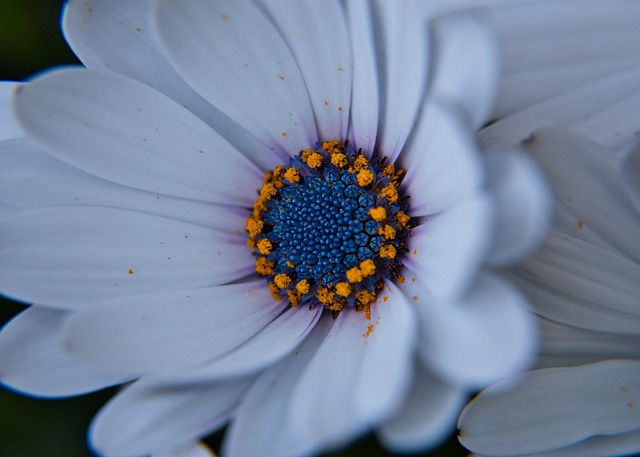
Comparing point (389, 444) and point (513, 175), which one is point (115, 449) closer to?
point (389, 444)

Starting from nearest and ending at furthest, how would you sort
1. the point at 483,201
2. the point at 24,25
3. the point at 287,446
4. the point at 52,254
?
the point at 483,201 → the point at 287,446 → the point at 52,254 → the point at 24,25

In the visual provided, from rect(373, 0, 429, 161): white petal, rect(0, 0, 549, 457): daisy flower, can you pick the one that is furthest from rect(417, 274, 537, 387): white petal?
rect(373, 0, 429, 161): white petal

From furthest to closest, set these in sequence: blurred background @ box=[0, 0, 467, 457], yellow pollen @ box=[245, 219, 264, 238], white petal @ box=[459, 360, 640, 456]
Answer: blurred background @ box=[0, 0, 467, 457] → yellow pollen @ box=[245, 219, 264, 238] → white petal @ box=[459, 360, 640, 456]

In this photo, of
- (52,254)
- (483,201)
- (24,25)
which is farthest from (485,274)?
(24,25)

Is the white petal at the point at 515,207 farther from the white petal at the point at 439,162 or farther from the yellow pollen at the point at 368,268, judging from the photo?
the yellow pollen at the point at 368,268

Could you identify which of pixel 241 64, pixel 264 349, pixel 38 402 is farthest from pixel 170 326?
pixel 38 402

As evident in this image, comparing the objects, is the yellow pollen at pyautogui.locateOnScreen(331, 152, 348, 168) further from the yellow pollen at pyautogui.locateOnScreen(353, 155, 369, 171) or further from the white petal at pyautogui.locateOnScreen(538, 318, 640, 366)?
the white petal at pyautogui.locateOnScreen(538, 318, 640, 366)

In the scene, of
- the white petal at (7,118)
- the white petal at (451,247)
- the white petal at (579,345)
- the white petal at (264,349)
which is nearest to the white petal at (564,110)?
the white petal at (451,247)
